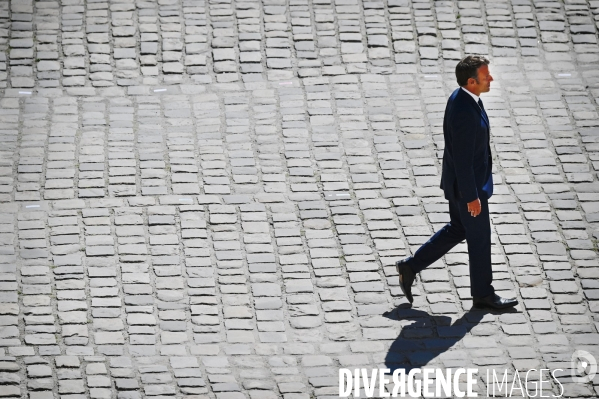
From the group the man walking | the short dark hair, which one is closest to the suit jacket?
the man walking

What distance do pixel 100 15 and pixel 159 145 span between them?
2.50 meters

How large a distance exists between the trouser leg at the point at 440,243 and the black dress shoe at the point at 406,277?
4 cm

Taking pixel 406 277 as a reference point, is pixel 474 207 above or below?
above

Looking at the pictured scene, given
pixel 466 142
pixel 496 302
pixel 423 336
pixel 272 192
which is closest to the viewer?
pixel 466 142

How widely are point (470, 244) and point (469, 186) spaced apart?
527 millimetres

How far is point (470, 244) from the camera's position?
7219 mm

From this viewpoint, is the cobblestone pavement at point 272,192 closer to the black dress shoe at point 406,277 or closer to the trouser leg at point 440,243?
the black dress shoe at point 406,277

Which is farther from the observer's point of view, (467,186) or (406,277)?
(406,277)

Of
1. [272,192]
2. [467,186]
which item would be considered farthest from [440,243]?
[272,192]

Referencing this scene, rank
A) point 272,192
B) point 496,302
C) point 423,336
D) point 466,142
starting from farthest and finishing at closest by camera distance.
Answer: point 272,192 < point 496,302 < point 423,336 < point 466,142

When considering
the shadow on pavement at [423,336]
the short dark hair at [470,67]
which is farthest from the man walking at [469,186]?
the shadow on pavement at [423,336]

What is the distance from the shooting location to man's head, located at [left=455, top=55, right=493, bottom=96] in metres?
6.93

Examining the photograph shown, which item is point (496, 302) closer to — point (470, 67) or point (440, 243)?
point (440, 243)

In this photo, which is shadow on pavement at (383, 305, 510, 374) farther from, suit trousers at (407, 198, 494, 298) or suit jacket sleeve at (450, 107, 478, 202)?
suit jacket sleeve at (450, 107, 478, 202)
